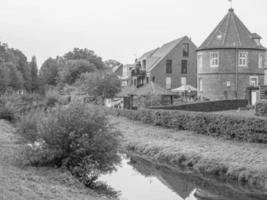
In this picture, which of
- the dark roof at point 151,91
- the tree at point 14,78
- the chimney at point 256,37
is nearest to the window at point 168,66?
the dark roof at point 151,91

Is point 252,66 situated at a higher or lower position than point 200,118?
higher

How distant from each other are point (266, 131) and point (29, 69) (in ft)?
360

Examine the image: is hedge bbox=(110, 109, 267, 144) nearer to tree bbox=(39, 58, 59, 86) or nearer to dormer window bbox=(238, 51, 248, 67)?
dormer window bbox=(238, 51, 248, 67)

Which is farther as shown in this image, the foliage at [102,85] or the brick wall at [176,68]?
the brick wall at [176,68]

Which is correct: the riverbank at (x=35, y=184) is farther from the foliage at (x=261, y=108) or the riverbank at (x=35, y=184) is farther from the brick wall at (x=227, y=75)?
the brick wall at (x=227, y=75)

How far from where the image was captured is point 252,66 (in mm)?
48625

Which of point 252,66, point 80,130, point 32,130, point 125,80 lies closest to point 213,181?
point 80,130

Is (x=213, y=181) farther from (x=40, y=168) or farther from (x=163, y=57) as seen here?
(x=163, y=57)

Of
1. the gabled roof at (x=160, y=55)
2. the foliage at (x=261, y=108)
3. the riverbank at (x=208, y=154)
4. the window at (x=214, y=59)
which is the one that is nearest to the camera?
the riverbank at (x=208, y=154)

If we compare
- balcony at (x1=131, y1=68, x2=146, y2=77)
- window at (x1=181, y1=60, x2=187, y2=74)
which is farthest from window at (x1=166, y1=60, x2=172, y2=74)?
balcony at (x1=131, y1=68, x2=146, y2=77)

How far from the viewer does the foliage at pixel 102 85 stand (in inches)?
2179

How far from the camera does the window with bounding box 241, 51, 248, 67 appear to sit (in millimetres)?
48062

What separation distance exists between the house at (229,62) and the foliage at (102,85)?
39.6ft

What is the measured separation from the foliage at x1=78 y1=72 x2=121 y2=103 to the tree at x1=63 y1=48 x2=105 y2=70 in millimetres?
46598
